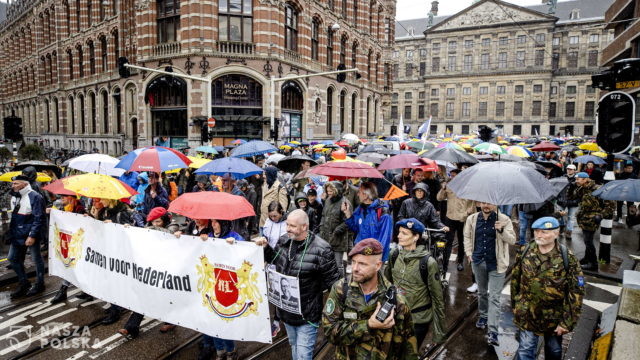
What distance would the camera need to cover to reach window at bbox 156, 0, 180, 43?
23766mm

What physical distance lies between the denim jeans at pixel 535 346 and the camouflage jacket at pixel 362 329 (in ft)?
6.41

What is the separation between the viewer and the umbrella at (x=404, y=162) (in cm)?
762

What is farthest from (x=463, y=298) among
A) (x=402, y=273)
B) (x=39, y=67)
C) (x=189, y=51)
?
(x=39, y=67)

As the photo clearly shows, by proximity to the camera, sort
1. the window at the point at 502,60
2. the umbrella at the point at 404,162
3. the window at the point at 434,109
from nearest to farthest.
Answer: the umbrella at the point at 404,162 < the window at the point at 502,60 < the window at the point at 434,109

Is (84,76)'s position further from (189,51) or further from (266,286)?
(266,286)

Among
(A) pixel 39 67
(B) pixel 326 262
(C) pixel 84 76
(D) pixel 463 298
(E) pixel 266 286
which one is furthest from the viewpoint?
(A) pixel 39 67

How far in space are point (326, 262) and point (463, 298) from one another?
3842 mm

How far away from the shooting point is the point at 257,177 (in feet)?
33.2

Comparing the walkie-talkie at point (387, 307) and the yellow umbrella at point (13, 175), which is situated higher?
the yellow umbrella at point (13, 175)

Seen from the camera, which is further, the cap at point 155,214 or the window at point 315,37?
the window at point 315,37

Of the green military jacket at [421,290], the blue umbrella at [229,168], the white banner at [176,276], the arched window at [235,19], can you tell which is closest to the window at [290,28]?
the arched window at [235,19]

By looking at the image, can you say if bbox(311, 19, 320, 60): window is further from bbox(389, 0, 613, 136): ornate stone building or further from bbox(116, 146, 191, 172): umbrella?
bbox(389, 0, 613, 136): ornate stone building

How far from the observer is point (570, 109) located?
67500mm

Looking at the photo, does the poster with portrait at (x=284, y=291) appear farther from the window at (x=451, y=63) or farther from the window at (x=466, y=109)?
the window at (x=451, y=63)
